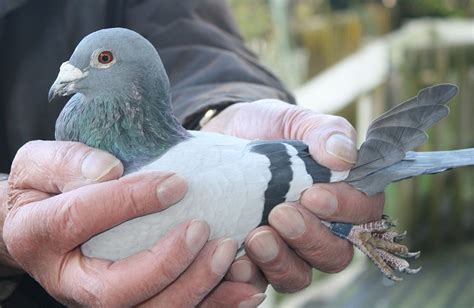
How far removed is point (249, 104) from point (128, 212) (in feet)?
1.82

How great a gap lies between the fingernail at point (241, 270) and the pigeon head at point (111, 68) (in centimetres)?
40

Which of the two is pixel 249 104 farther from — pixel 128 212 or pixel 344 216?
pixel 128 212

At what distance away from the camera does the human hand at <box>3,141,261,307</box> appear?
1716mm

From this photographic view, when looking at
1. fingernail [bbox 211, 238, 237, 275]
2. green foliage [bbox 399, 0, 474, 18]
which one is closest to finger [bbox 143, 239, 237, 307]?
fingernail [bbox 211, 238, 237, 275]

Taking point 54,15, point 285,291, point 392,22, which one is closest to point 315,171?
point 285,291

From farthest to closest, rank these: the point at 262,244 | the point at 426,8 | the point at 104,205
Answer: the point at 426,8 → the point at 262,244 → the point at 104,205

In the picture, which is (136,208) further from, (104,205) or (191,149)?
(191,149)

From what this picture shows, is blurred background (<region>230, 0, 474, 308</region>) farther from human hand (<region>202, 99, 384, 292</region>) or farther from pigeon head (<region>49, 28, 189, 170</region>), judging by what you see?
pigeon head (<region>49, 28, 189, 170</region>)

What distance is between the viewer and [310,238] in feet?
6.12

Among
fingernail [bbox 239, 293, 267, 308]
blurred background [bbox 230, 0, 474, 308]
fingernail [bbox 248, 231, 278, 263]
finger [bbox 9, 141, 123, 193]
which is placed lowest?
blurred background [bbox 230, 0, 474, 308]

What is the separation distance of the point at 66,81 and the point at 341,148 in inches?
22.8

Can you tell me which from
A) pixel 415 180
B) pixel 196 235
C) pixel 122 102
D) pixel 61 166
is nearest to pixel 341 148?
pixel 196 235

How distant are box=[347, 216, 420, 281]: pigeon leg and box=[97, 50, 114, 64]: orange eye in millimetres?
642

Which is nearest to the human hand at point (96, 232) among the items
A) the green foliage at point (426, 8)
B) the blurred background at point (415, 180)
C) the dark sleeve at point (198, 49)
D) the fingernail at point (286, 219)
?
the fingernail at point (286, 219)
